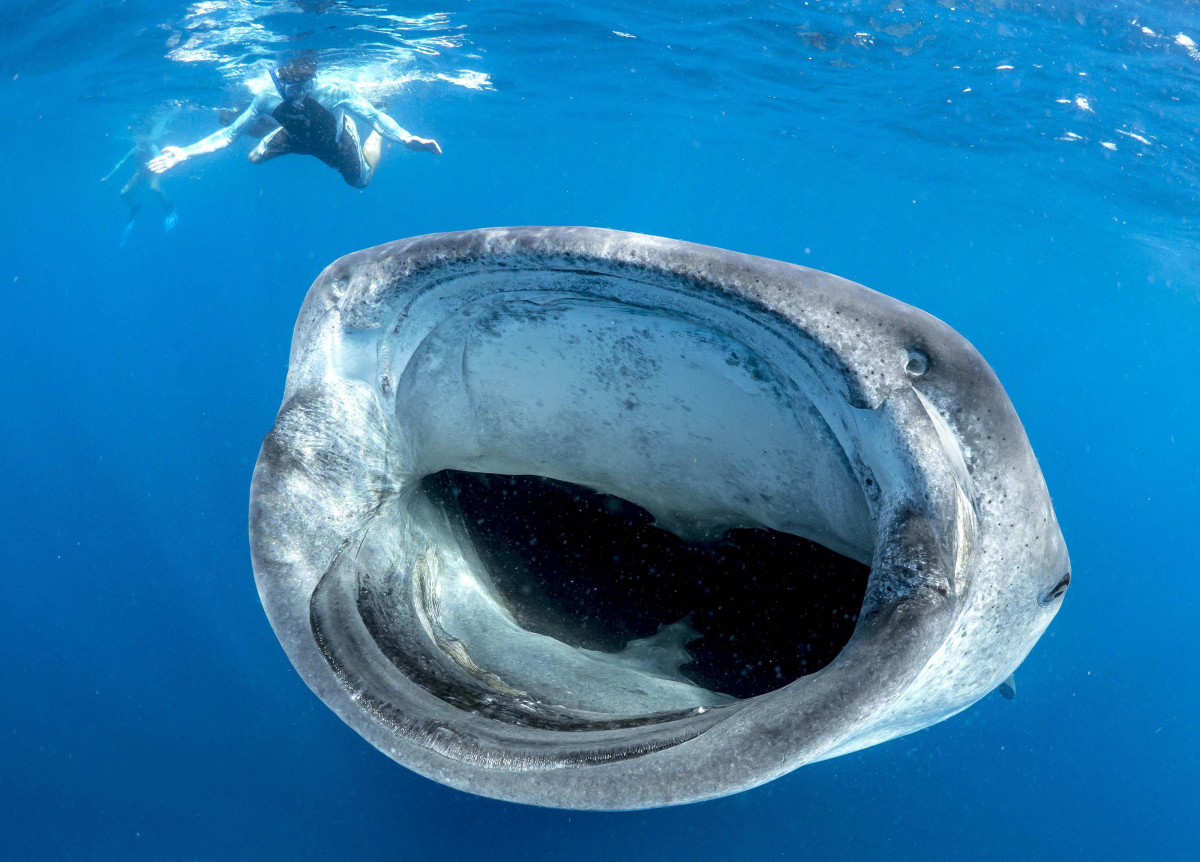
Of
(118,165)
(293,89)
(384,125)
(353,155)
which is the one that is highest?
(293,89)

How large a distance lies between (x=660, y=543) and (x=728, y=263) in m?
1.35

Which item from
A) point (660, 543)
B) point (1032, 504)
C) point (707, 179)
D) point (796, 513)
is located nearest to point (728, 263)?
point (1032, 504)

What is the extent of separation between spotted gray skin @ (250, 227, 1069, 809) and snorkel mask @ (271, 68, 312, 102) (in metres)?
14.1

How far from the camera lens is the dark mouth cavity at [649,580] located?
6.99 feet

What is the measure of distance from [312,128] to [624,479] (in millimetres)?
14092

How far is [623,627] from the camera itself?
2.29 meters

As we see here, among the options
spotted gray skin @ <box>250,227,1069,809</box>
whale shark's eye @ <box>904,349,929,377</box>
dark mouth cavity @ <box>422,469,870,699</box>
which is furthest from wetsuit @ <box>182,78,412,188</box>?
whale shark's eye @ <box>904,349,929,377</box>

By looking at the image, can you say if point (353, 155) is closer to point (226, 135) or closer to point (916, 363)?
point (226, 135)

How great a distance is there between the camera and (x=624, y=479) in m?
2.17

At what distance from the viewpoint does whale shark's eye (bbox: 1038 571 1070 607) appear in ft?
4.98

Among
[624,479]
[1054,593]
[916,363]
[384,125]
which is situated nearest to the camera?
[916,363]

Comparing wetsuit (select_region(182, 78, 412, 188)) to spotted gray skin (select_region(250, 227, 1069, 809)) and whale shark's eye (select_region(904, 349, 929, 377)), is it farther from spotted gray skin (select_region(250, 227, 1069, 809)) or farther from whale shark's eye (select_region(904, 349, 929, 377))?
whale shark's eye (select_region(904, 349, 929, 377))

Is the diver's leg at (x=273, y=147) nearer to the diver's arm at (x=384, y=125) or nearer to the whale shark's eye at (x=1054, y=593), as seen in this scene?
the diver's arm at (x=384, y=125)

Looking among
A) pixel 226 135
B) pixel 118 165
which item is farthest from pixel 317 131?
pixel 118 165
